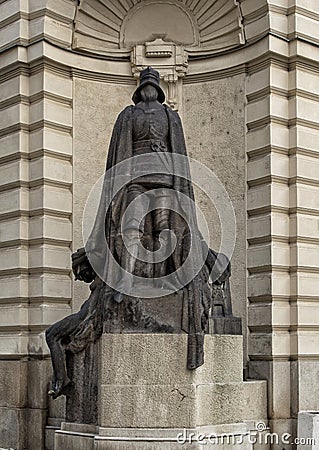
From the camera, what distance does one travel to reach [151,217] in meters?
11.0

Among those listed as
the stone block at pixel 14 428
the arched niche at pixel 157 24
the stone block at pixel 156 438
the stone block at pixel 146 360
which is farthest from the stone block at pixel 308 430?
the arched niche at pixel 157 24

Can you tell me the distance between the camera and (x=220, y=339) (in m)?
10.8

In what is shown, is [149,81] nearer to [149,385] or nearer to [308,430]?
[149,385]

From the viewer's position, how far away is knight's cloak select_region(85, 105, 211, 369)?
1041 cm

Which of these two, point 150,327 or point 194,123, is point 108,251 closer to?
point 150,327

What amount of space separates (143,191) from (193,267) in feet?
3.84

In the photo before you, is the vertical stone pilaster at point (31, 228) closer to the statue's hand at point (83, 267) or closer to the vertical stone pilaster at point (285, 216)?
the vertical stone pilaster at point (285, 216)

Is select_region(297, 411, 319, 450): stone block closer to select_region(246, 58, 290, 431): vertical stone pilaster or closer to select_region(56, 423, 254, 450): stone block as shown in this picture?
select_region(246, 58, 290, 431): vertical stone pilaster

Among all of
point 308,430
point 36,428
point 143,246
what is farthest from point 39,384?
point 143,246

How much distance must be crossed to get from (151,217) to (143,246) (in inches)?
15.3

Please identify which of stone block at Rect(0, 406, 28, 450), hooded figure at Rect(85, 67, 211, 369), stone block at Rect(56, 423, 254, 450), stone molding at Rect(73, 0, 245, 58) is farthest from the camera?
stone molding at Rect(73, 0, 245, 58)

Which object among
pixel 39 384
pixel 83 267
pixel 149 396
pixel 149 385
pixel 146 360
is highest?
pixel 83 267

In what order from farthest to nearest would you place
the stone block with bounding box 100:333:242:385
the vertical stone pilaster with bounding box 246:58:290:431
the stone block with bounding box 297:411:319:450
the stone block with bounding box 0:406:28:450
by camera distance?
the stone block with bounding box 0:406:28:450 → the vertical stone pilaster with bounding box 246:58:290:431 → the stone block with bounding box 297:411:319:450 → the stone block with bounding box 100:333:242:385

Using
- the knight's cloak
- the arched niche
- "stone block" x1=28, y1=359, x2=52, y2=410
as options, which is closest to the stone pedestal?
the knight's cloak
